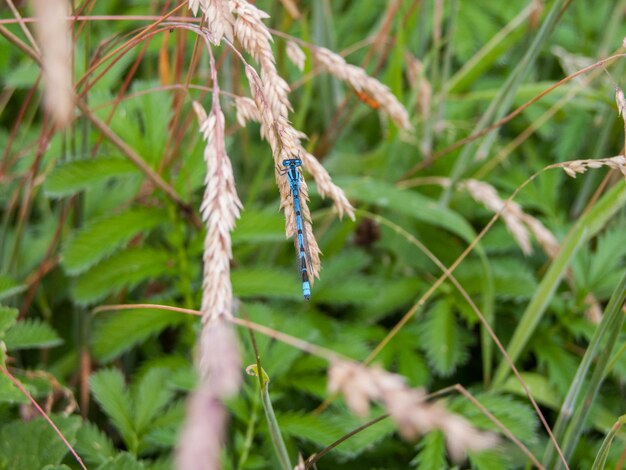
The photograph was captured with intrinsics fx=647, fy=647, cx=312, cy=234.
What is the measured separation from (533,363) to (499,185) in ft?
2.25

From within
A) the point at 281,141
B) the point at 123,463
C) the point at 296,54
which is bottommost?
the point at 123,463

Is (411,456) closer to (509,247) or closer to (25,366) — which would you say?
(509,247)

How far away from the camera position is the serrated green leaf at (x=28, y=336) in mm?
1652

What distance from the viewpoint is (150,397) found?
1681 mm

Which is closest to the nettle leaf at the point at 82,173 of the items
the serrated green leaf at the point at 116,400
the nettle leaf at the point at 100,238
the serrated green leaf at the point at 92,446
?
the nettle leaf at the point at 100,238

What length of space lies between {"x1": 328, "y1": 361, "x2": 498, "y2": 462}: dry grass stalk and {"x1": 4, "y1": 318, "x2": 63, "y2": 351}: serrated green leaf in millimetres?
1166

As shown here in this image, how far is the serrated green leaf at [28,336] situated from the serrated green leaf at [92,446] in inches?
Result: 9.7

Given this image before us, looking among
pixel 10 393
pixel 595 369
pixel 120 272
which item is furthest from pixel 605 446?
pixel 120 272

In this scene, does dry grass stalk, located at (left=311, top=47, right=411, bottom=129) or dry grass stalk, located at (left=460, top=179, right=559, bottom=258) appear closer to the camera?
dry grass stalk, located at (left=311, top=47, right=411, bottom=129)

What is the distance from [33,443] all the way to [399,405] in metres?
1.08

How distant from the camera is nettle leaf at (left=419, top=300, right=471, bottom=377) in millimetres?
1857

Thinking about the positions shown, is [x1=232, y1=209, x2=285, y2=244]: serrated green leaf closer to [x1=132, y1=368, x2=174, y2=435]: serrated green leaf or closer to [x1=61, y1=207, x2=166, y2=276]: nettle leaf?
[x1=61, y1=207, x2=166, y2=276]: nettle leaf

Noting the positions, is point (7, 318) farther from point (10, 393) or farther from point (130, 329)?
point (130, 329)

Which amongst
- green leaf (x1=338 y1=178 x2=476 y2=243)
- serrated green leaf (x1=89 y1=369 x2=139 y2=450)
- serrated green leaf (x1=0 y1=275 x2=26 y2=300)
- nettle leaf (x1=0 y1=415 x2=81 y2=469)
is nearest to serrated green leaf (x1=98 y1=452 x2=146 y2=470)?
nettle leaf (x1=0 y1=415 x2=81 y2=469)
